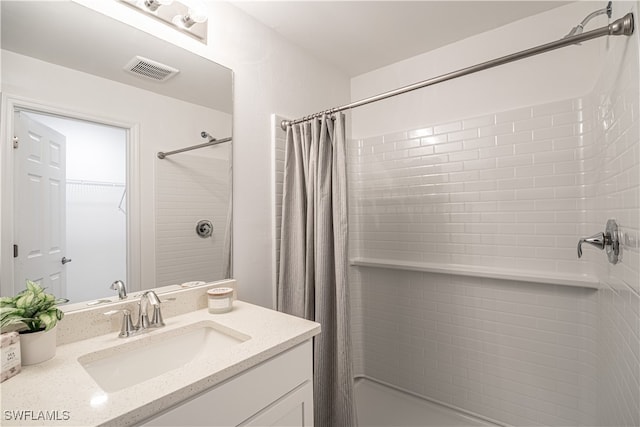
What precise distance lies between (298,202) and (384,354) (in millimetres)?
1415

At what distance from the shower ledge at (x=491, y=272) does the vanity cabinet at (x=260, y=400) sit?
121 centimetres

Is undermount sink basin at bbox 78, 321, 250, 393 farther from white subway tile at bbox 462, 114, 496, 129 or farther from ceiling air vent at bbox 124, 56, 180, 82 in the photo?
white subway tile at bbox 462, 114, 496, 129

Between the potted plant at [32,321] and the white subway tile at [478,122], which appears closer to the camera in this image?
the potted plant at [32,321]

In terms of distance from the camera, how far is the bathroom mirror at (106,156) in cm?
92

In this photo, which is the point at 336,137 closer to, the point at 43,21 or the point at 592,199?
the point at 43,21

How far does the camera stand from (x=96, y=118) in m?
1.08

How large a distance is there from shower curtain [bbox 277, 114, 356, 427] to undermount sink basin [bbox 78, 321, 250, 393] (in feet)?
1.62

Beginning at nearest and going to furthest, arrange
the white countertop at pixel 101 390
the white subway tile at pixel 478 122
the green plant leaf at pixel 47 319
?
the white countertop at pixel 101 390
the green plant leaf at pixel 47 319
the white subway tile at pixel 478 122

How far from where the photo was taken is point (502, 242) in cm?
179

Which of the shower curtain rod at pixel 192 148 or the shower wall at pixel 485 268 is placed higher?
the shower curtain rod at pixel 192 148

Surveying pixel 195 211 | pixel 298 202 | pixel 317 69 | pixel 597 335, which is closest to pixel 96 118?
pixel 195 211

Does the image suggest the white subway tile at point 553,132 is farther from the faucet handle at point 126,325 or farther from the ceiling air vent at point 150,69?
the faucet handle at point 126,325

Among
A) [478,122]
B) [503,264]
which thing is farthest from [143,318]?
[478,122]

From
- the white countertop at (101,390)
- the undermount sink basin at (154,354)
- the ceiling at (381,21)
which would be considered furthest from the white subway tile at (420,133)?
the undermount sink basin at (154,354)
